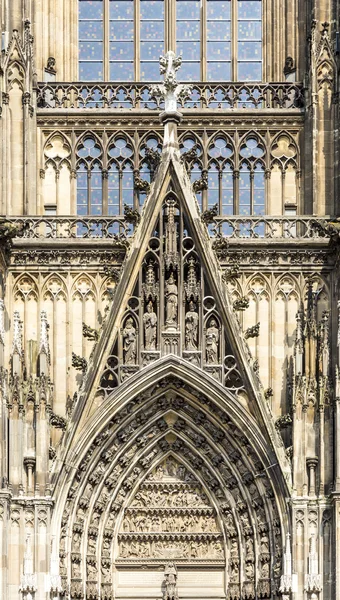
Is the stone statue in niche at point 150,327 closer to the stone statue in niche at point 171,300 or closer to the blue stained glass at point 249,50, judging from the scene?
the stone statue in niche at point 171,300

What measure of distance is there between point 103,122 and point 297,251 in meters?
3.91

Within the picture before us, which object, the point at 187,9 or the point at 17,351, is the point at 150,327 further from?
the point at 187,9

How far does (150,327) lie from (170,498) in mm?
2773

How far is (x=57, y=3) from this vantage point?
116ft

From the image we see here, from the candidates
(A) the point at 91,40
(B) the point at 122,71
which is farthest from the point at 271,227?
(A) the point at 91,40

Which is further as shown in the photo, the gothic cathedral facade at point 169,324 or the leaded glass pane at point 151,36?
the leaded glass pane at point 151,36

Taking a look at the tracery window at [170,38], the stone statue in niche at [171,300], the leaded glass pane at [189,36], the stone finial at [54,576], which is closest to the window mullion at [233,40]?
the tracery window at [170,38]

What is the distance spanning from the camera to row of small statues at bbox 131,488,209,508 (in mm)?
33438

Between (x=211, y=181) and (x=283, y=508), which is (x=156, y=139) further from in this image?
(x=283, y=508)

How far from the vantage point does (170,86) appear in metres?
33.5

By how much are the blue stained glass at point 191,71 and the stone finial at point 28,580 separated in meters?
8.60

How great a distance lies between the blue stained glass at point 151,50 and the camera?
117ft

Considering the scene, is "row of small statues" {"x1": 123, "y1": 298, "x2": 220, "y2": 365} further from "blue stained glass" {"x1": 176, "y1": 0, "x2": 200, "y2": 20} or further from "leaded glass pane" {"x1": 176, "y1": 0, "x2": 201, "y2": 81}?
"blue stained glass" {"x1": 176, "y1": 0, "x2": 200, "y2": 20}

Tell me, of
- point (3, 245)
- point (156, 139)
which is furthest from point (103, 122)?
point (3, 245)
